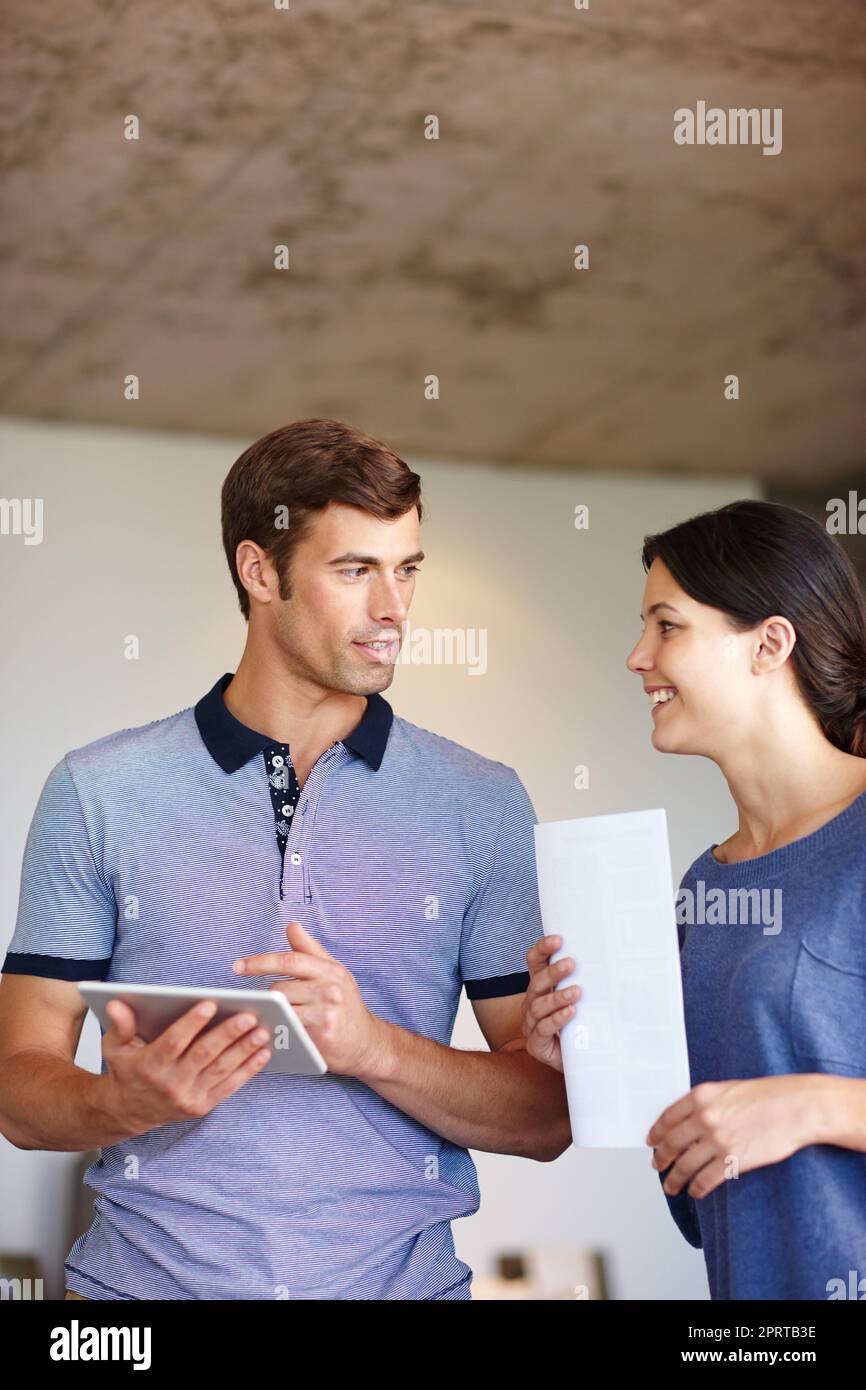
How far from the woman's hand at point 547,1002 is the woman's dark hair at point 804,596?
399 mm

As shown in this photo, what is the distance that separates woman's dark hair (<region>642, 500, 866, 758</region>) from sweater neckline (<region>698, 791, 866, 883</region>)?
0.12m

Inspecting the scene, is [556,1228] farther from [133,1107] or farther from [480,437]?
[133,1107]

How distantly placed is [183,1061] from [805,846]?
0.69 metres

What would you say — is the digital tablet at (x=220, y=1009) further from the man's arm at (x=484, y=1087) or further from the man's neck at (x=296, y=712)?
the man's neck at (x=296, y=712)

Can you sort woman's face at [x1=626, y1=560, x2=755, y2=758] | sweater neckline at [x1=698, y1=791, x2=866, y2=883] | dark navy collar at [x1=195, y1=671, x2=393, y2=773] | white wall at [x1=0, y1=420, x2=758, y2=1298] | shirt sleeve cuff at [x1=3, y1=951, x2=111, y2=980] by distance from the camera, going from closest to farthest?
sweater neckline at [x1=698, y1=791, x2=866, y2=883], woman's face at [x1=626, y1=560, x2=755, y2=758], shirt sleeve cuff at [x1=3, y1=951, x2=111, y2=980], dark navy collar at [x1=195, y1=671, x2=393, y2=773], white wall at [x1=0, y1=420, x2=758, y2=1298]

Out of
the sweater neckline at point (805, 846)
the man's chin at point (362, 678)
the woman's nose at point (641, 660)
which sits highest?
the man's chin at point (362, 678)

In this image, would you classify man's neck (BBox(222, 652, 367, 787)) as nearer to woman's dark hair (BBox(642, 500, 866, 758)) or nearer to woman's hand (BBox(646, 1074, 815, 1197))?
woman's dark hair (BBox(642, 500, 866, 758))

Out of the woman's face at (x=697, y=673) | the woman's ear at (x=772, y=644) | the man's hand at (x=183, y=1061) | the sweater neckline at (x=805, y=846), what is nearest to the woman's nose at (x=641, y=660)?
the woman's face at (x=697, y=673)

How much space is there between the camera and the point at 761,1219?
1.59m

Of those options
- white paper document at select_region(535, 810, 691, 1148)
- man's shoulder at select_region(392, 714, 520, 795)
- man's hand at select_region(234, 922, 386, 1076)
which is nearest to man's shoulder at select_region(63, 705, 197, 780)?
man's shoulder at select_region(392, 714, 520, 795)

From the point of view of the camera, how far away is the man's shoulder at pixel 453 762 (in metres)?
2.04

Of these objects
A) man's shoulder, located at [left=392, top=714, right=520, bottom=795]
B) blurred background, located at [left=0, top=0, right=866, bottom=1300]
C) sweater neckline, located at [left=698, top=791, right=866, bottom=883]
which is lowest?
sweater neckline, located at [left=698, top=791, right=866, bottom=883]

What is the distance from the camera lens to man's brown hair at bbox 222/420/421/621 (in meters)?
2.03
